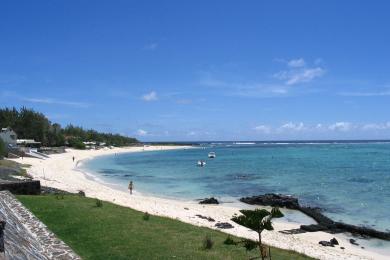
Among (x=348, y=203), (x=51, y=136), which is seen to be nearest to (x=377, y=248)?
(x=348, y=203)

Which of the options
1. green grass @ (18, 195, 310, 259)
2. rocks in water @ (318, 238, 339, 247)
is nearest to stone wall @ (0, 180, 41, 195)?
green grass @ (18, 195, 310, 259)

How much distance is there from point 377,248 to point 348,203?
15.8 metres

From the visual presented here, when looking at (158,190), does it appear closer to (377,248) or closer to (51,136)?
(377,248)

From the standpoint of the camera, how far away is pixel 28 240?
11.9m

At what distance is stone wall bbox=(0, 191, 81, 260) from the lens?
934cm

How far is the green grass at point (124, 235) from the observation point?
50.2 ft

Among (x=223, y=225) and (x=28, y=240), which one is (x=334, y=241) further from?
(x=28, y=240)

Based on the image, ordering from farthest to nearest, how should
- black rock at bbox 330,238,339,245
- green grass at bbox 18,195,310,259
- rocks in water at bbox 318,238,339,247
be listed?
black rock at bbox 330,238,339,245 → rocks in water at bbox 318,238,339,247 → green grass at bbox 18,195,310,259

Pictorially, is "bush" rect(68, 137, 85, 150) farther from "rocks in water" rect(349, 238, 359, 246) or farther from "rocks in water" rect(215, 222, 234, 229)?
"rocks in water" rect(349, 238, 359, 246)

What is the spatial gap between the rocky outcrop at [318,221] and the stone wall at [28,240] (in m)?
16.2

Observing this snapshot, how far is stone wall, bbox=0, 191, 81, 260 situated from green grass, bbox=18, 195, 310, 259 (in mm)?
1141

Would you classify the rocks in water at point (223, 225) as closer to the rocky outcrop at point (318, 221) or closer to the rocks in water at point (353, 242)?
the rocky outcrop at point (318, 221)

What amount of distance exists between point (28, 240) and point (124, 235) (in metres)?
5.93

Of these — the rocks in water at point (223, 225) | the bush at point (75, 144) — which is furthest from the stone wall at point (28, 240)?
the bush at point (75, 144)
